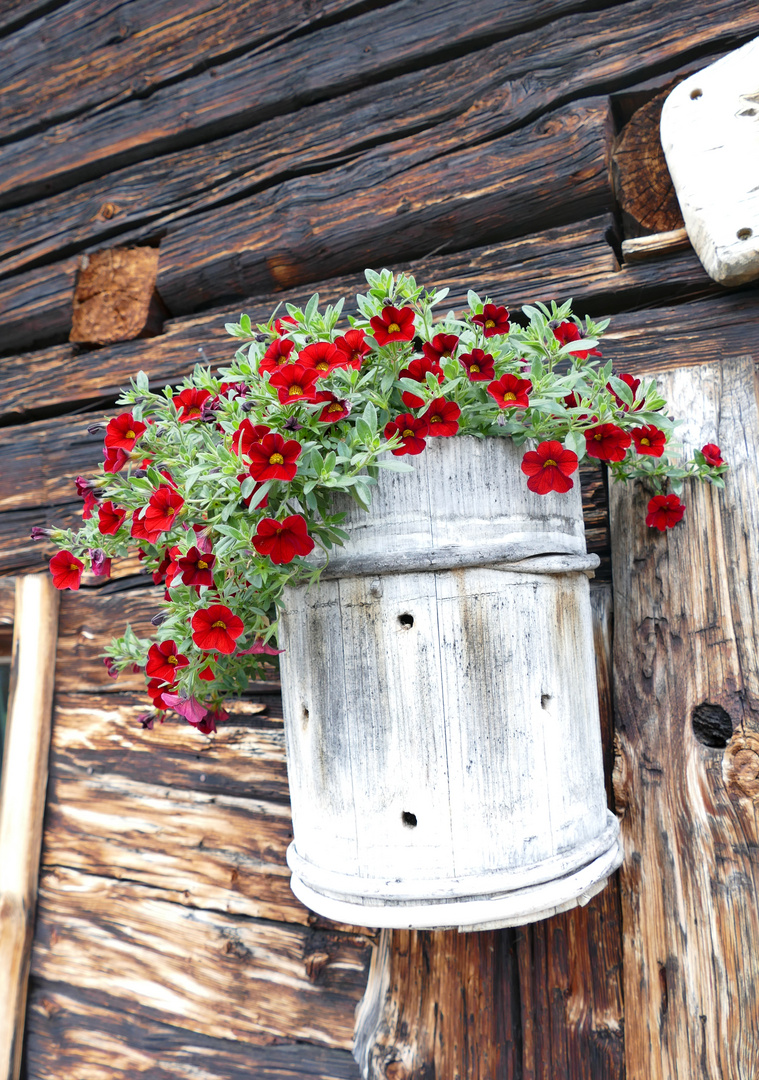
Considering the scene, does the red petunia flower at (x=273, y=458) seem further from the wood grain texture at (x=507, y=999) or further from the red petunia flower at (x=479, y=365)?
the wood grain texture at (x=507, y=999)

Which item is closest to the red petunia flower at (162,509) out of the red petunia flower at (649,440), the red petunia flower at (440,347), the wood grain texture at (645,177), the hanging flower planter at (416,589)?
the hanging flower planter at (416,589)

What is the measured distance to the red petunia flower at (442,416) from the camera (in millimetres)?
903

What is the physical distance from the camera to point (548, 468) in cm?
92

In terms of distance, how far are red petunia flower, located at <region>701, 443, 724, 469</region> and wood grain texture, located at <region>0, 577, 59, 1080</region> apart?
1.56m

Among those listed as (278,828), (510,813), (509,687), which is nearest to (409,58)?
(509,687)

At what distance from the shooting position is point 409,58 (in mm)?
1573

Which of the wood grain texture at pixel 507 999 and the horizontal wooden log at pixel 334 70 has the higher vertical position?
the horizontal wooden log at pixel 334 70

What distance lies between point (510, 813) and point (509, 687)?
0.54 ft

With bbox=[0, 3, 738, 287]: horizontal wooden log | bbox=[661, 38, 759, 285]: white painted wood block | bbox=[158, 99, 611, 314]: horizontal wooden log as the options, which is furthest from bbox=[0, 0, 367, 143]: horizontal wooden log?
bbox=[661, 38, 759, 285]: white painted wood block

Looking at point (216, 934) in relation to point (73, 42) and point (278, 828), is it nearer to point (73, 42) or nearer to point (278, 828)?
point (278, 828)

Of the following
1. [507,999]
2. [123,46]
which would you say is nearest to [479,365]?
[507,999]

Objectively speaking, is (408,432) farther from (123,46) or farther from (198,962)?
(123,46)

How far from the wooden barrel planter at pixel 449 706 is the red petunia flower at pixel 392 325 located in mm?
146

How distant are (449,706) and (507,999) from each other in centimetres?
71
